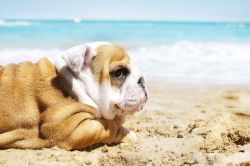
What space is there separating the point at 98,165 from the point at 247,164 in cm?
147

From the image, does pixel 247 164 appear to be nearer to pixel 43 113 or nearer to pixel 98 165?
pixel 98 165

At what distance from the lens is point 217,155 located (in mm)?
2963

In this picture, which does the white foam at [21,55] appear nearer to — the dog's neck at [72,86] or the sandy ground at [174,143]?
the sandy ground at [174,143]

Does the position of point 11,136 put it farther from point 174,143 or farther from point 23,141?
point 174,143

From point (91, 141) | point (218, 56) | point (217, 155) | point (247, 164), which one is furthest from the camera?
point (218, 56)

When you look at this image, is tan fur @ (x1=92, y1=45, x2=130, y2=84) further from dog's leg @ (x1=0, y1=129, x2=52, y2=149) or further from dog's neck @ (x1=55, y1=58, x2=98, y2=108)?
dog's leg @ (x1=0, y1=129, x2=52, y2=149)

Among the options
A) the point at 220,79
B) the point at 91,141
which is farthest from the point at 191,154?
the point at 220,79

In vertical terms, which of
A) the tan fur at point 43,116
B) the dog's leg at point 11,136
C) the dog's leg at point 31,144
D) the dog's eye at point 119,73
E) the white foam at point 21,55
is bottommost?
the white foam at point 21,55

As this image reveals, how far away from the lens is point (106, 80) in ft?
10.6

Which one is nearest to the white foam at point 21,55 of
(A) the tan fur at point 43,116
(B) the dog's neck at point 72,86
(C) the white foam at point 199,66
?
(C) the white foam at point 199,66

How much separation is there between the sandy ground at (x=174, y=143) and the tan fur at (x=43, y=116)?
13 cm

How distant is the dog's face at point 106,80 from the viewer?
3217mm

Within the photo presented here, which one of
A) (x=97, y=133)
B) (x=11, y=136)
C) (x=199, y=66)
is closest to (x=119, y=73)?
(x=97, y=133)

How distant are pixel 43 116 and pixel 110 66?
0.91 metres
